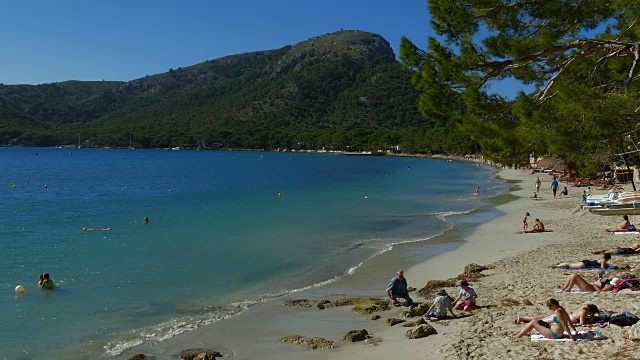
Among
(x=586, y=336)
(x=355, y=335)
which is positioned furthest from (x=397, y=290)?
(x=586, y=336)

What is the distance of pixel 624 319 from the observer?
9609 millimetres

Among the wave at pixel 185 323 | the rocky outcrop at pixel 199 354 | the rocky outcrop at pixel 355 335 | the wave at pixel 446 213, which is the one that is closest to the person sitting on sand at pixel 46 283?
the wave at pixel 185 323

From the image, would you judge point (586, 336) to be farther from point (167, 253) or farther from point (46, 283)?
point (167, 253)

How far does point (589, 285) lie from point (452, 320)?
3397mm

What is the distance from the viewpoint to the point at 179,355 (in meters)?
11.3

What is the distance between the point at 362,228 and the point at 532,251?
1174cm

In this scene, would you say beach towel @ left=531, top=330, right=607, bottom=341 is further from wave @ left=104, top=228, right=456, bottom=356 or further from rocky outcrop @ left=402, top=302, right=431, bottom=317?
wave @ left=104, top=228, right=456, bottom=356

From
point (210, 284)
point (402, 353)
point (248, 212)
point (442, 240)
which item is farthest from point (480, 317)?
point (248, 212)

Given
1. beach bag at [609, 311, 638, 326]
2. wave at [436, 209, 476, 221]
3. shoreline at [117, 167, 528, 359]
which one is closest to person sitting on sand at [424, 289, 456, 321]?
shoreline at [117, 167, 528, 359]

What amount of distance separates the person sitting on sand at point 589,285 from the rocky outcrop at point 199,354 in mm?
8030

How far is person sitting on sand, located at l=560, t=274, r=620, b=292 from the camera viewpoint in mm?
12586

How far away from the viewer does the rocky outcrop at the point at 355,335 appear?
37.9ft

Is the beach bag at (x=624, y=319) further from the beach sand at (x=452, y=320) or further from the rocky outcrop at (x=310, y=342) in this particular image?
the rocky outcrop at (x=310, y=342)

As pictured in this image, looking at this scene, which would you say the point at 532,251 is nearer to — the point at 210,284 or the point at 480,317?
the point at 480,317
